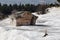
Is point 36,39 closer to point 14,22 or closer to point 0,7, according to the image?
point 14,22

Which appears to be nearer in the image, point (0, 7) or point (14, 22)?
point (14, 22)

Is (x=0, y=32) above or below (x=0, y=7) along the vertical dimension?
above

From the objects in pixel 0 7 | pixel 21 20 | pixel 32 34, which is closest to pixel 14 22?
pixel 21 20

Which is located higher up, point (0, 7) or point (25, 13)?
point (25, 13)

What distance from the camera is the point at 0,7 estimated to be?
44.1m

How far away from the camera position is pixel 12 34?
414 inches

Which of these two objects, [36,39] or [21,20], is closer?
[36,39]

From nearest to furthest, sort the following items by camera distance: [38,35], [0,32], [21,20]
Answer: [38,35]
[0,32]
[21,20]

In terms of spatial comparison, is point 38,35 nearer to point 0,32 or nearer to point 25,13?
point 0,32

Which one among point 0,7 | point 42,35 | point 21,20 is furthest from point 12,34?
point 0,7

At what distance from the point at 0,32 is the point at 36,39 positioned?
8.29ft

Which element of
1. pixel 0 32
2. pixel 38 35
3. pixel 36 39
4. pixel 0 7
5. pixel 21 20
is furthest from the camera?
pixel 0 7

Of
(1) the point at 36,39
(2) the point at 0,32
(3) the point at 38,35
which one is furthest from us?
(2) the point at 0,32

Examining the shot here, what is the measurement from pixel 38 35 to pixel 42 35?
183mm
